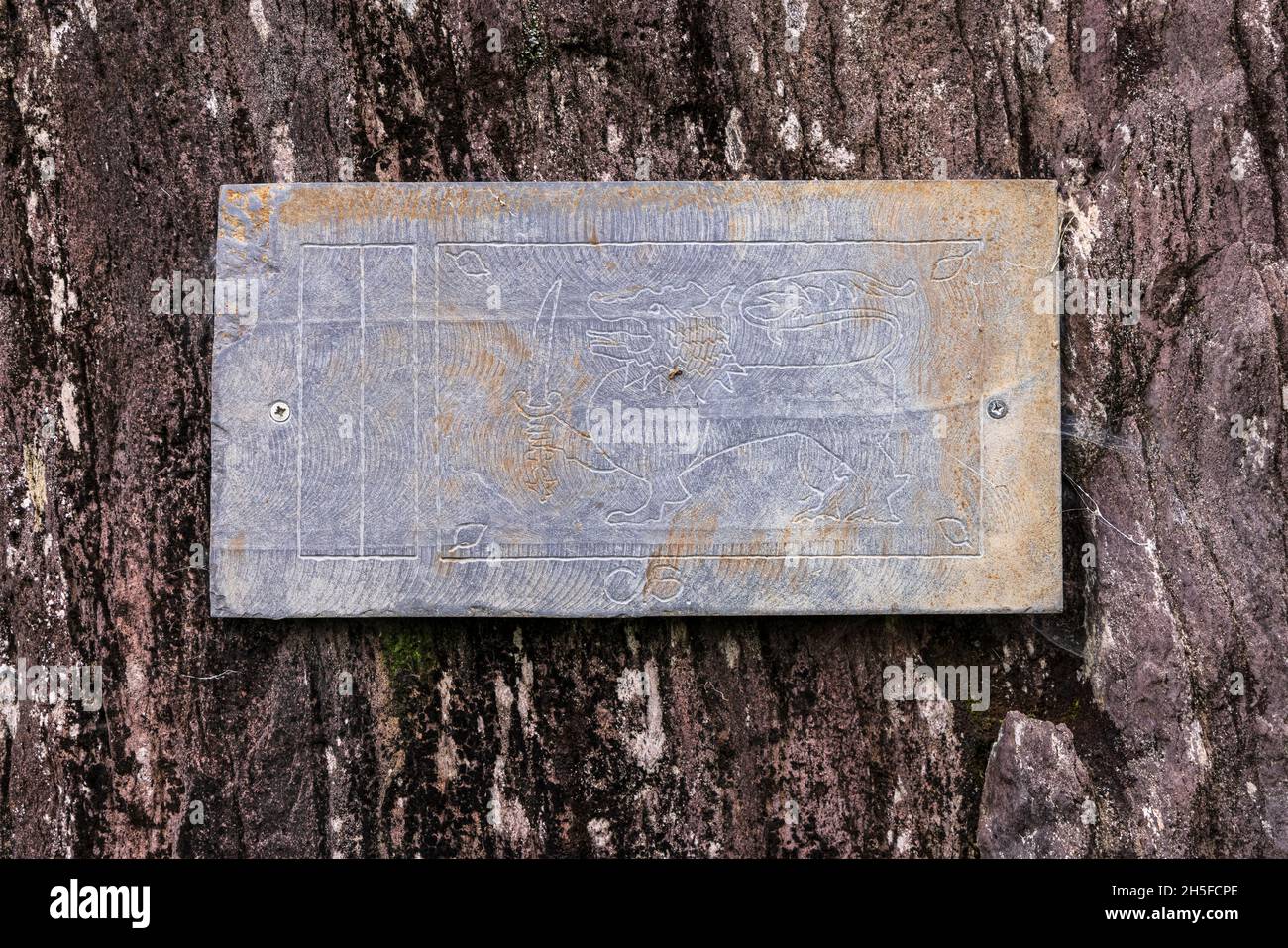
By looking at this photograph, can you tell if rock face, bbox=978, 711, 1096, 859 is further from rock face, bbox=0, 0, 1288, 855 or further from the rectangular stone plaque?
the rectangular stone plaque

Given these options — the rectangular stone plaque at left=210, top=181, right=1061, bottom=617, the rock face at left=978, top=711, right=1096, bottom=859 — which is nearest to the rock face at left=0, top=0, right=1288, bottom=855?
the rock face at left=978, top=711, right=1096, bottom=859

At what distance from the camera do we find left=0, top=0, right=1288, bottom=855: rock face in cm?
296

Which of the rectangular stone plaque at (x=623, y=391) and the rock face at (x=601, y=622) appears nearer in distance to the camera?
the rectangular stone plaque at (x=623, y=391)

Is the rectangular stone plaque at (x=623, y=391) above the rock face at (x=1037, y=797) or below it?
above

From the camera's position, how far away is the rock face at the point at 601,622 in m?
2.96

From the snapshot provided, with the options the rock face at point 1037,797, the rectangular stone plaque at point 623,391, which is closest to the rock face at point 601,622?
the rock face at point 1037,797

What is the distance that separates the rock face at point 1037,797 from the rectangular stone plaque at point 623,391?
1.70 ft

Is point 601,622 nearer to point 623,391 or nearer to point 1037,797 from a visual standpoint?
point 623,391

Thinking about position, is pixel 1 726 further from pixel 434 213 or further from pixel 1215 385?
pixel 1215 385

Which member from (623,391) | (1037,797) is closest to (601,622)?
(623,391)

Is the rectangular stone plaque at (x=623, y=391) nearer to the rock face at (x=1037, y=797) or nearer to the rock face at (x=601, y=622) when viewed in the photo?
the rock face at (x=601, y=622)

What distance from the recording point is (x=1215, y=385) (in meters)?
2.96

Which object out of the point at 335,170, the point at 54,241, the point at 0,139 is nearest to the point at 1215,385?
the point at 335,170

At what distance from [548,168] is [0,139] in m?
1.69
